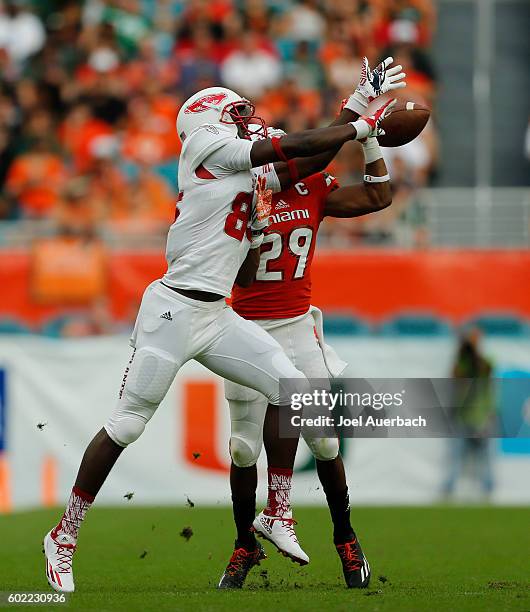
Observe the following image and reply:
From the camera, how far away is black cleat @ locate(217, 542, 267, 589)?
6.44 metres

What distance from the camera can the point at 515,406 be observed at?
10711 millimetres

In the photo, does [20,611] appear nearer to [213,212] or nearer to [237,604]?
[237,604]

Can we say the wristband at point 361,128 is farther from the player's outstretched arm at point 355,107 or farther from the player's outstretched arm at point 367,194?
the player's outstretched arm at point 367,194

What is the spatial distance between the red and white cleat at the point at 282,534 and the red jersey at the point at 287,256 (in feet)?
3.18

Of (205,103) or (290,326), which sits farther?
(290,326)

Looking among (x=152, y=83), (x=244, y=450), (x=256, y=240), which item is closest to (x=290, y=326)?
(x=256, y=240)

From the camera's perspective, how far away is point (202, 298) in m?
6.11

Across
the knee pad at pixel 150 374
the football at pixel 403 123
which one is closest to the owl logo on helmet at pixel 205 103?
the football at pixel 403 123

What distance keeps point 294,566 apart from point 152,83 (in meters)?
8.26

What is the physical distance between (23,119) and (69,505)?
924 cm

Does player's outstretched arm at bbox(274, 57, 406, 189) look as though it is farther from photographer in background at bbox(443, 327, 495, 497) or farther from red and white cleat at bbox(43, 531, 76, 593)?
photographer in background at bbox(443, 327, 495, 497)

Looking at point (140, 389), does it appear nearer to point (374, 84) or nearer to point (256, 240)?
point (256, 240)

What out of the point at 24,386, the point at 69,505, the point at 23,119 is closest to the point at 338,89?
the point at 23,119

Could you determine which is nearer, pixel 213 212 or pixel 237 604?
pixel 237 604
